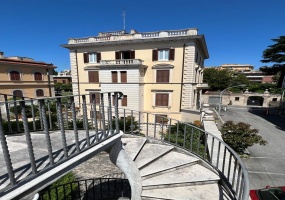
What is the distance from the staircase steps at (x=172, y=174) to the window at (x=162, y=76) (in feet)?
53.8

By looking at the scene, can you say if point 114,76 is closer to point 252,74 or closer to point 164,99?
point 164,99

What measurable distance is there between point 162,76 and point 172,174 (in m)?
17.7

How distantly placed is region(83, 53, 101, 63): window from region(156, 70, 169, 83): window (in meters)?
8.73

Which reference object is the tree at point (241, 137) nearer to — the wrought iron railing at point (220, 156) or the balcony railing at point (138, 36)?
the wrought iron railing at point (220, 156)

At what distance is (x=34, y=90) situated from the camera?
29984 mm

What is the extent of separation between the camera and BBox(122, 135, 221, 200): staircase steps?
3.67m

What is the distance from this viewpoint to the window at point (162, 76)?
20875mm

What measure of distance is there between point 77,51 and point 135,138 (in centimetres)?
2150

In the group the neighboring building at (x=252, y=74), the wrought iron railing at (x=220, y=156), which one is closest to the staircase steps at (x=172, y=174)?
the wrought iron railing at (x=220, y=156)

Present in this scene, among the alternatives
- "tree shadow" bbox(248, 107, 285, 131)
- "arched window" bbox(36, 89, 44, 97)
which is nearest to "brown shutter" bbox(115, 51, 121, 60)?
"arched window" bbox(36, 89, 44, 97)

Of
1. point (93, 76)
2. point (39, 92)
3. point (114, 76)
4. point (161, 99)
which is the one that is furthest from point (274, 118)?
point (39, 92)

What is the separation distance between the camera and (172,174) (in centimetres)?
425

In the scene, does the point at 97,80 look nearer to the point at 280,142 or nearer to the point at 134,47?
the point at 134,47

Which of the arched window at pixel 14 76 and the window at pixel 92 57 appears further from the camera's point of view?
the arched window at pixel 14 76
